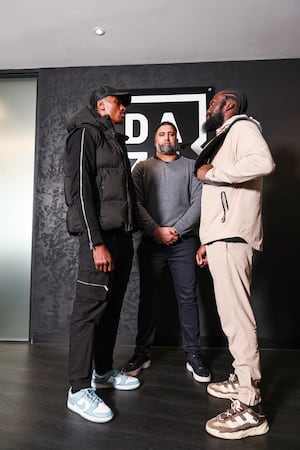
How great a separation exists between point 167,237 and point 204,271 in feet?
2.42

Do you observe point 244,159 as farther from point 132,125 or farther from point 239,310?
point 132,125

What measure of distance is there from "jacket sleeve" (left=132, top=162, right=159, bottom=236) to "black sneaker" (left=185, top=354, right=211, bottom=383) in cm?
75

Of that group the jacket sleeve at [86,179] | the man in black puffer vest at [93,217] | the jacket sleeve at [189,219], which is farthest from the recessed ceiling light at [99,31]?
the jacket sleeve at [189,219]

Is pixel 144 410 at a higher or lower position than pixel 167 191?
lower

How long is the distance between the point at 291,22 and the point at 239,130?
4.28 ft

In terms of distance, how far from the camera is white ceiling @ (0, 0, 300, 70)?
2121 millimetres

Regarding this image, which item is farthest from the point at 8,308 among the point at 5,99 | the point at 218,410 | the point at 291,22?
the point at 291,22

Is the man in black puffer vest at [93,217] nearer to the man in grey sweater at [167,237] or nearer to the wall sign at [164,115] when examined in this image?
the man in grey sweater at [167,237]

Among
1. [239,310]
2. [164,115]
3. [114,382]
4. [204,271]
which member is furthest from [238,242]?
[164,115]

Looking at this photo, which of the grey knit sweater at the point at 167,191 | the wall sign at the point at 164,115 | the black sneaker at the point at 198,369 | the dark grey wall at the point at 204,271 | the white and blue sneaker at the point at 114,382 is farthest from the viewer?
the wall sign at the point at 164,115

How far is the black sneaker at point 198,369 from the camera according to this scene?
1905mm

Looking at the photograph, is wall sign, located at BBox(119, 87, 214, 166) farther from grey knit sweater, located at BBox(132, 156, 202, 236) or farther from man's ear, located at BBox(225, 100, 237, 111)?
man's ear, located at BBox(225, 100, 237, 111)

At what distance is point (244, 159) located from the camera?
1.40 m

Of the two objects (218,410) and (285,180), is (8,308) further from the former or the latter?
(285,180)
